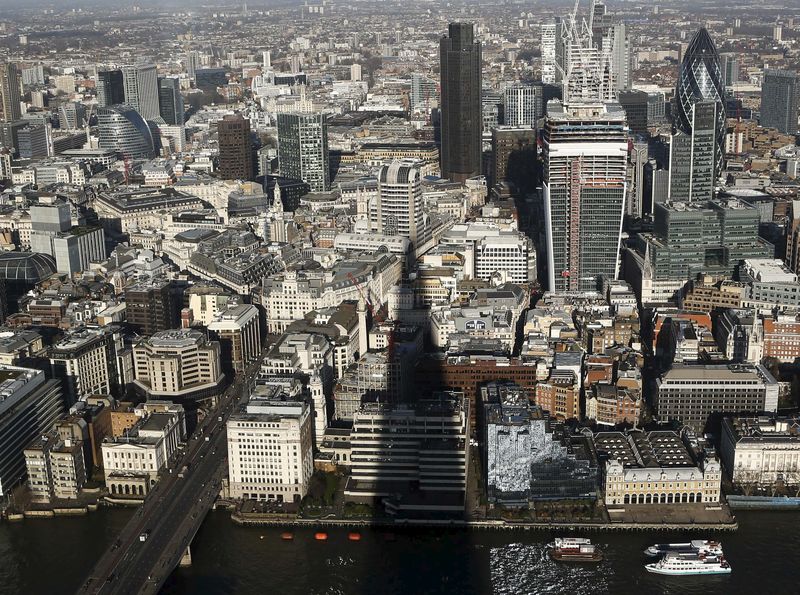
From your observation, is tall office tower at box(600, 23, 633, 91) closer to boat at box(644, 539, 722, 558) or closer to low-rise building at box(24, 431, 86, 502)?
boat at box(644, 539, 722, 558)

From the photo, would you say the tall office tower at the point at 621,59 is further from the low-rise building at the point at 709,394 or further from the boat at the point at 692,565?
the boat at the point at 692,565

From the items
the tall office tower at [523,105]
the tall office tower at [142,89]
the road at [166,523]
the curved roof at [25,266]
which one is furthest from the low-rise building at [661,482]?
the tall office tower at [142,89]

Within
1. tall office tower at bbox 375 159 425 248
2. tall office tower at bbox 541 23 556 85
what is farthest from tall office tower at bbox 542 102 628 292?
tall office tower at bbox 541 23 556 85

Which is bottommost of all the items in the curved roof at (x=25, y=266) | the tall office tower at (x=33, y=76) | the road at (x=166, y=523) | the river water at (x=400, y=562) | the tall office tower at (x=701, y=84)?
the river water at (x=400, y=562)

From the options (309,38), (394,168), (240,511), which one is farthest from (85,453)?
(309,38)

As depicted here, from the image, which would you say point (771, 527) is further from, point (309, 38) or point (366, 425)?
point (309, 38)

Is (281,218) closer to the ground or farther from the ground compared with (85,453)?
farther from the ground
